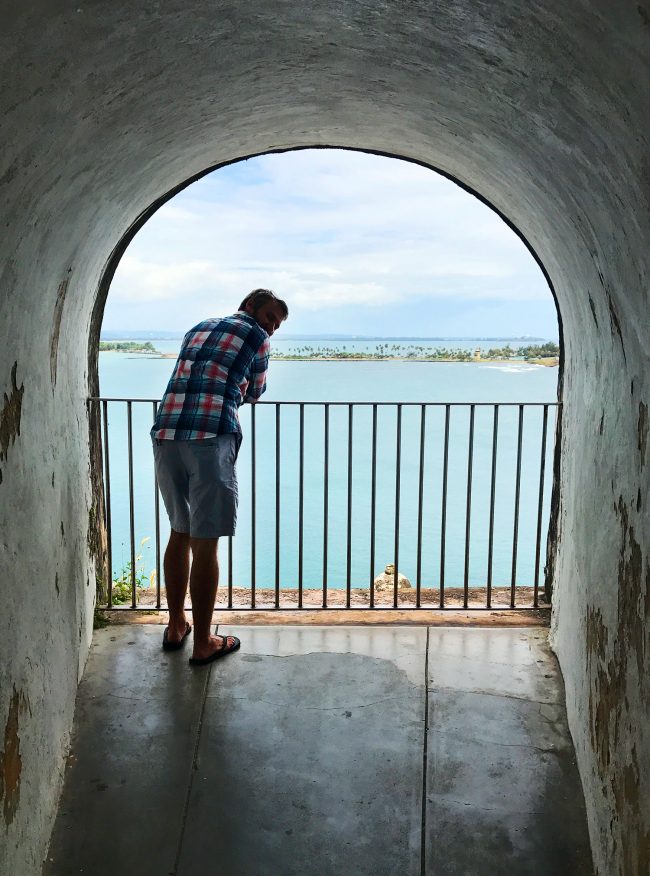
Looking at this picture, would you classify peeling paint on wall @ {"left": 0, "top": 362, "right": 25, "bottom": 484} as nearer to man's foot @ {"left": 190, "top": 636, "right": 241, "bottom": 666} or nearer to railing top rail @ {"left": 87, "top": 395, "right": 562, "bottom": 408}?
railing top rail @ {"left": 87, "top": 395, "right": 562, "bottom": 408}

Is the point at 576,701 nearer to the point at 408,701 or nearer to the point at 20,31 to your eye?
the point at 408,701

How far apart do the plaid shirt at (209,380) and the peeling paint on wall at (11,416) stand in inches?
40.4

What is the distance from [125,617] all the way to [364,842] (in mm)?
1980

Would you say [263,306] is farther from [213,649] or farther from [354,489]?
[354,489]

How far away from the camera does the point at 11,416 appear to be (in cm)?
242

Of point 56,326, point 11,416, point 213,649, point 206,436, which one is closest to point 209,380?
point 206,436

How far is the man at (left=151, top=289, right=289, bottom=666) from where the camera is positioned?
3.54 metres

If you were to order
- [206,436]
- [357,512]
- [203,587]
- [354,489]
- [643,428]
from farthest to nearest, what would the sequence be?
[354,489] < [357,512] < [203,587] < [206,436] < [643,428]

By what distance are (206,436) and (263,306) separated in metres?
0.75

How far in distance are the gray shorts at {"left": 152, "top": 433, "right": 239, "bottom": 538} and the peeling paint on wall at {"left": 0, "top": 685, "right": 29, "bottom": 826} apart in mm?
1291

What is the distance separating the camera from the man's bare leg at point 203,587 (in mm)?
3619

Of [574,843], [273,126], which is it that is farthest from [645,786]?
[273,126]

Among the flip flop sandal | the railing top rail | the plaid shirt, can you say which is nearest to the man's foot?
the flip flop sandal

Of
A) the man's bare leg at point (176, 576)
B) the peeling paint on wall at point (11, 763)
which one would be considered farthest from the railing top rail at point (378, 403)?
the peeling paint on wall at point (11, 763)
